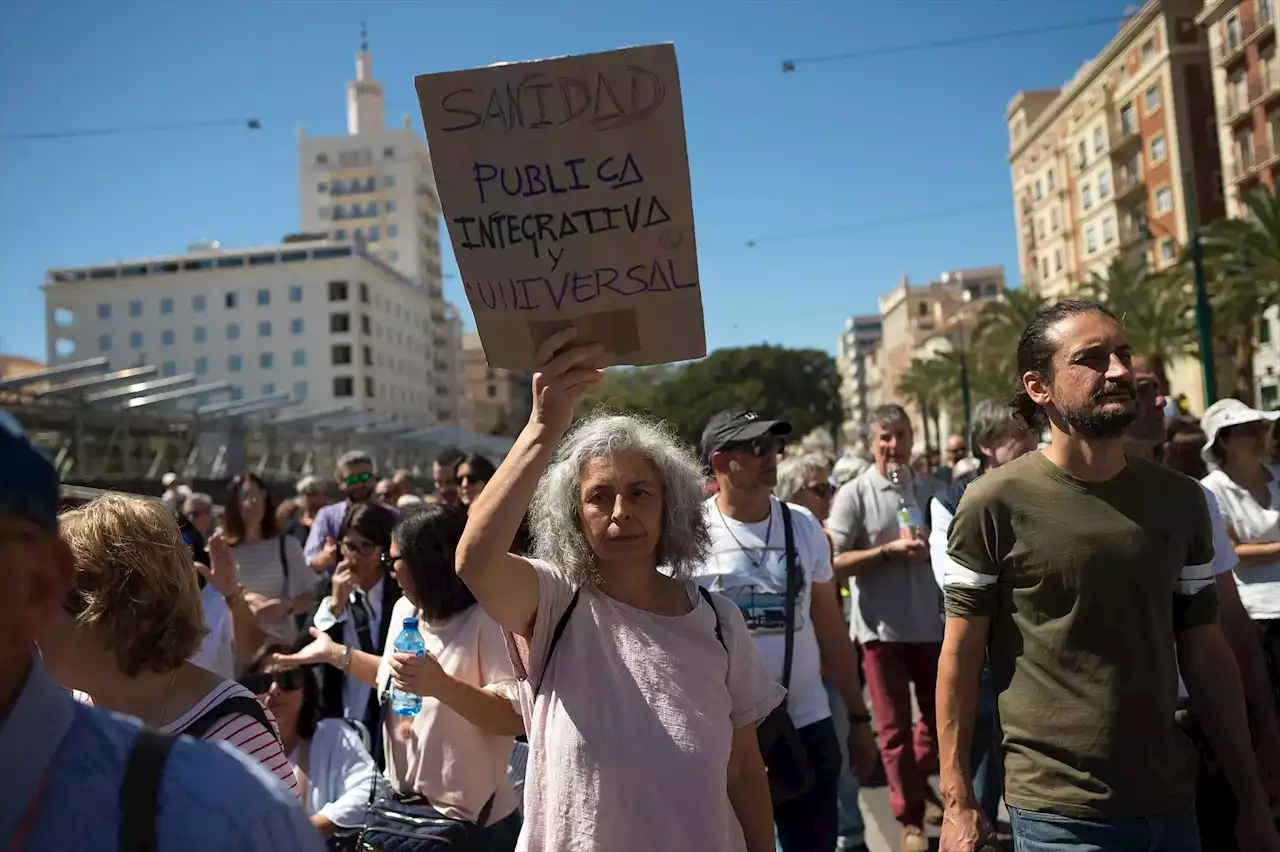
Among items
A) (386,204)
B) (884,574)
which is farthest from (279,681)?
(386,204)

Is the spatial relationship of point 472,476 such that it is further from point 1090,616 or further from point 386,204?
point 386,204

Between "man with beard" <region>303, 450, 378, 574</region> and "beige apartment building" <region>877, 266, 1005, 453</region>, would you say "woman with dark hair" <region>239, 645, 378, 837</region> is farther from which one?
"beige apartment building" <region>877, 266, 1005, 453</region>

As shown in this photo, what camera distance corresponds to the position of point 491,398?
12925 cm

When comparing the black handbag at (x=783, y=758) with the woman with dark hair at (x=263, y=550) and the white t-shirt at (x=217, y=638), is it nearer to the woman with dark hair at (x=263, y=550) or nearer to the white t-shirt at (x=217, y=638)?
the white t-shirt at (x=217, y=638)

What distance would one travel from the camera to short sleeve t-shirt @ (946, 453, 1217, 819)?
9.12ft

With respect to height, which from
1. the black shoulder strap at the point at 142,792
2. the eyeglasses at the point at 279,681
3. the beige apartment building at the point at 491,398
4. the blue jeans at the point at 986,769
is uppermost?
the beige apartment building at the point at 491,398

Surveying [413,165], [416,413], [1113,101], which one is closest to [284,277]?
[416,413]

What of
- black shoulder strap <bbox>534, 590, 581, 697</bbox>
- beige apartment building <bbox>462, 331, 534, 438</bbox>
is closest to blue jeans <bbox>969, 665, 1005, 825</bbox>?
black shoulder strap <bbox>534, 590, 581, 697</bbox>

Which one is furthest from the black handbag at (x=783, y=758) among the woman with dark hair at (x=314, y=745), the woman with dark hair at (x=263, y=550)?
the woman with dark hair at (x=263, y=550)

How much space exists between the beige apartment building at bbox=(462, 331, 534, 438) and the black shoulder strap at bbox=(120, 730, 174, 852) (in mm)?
117802

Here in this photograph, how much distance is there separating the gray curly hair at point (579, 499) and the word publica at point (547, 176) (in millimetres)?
808

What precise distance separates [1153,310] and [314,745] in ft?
118

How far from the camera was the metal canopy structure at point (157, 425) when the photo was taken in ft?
87.9

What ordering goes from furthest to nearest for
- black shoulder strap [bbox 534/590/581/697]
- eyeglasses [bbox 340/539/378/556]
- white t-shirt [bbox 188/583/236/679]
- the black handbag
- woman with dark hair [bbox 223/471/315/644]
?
woman with dark hair [bbox 223/471/315/644] < eyeglasses [bbox 340/539/378/556] < white t-shirt [bbox 188/583/236/679] < the black handbag < black shoulder strap [bbox 534/590/581/697]
